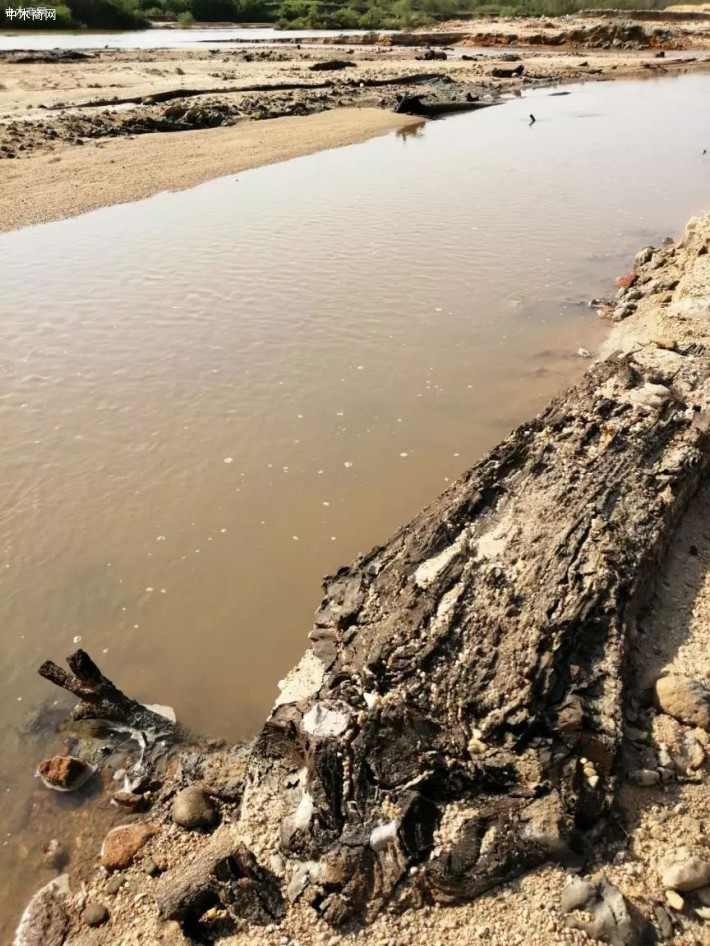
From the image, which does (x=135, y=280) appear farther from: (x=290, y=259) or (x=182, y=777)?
(x=182, y=777)

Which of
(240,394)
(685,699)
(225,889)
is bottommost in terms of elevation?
(225,889)

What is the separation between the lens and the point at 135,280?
9.34m

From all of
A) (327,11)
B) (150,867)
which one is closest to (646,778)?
(150,867)

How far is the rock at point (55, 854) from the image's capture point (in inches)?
133

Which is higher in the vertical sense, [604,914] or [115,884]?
[604,914]

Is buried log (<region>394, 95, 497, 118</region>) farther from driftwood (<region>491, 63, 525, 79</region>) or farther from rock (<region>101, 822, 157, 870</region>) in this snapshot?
rock (<region>101, 822, 157, 870</region>)

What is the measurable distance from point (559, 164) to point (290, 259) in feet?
29.3

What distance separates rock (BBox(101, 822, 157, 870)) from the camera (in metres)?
3.29

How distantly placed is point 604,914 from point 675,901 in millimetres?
283

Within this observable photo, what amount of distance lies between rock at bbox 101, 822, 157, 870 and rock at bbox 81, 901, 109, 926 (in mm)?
180

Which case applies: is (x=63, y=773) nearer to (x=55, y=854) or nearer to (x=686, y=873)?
(x=55, y=854)

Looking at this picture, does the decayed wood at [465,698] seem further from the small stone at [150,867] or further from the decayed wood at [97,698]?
the decayed wood at [97,698]

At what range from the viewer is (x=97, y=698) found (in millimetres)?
3869

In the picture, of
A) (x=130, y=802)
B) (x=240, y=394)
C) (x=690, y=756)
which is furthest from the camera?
(x=240, y=394)
